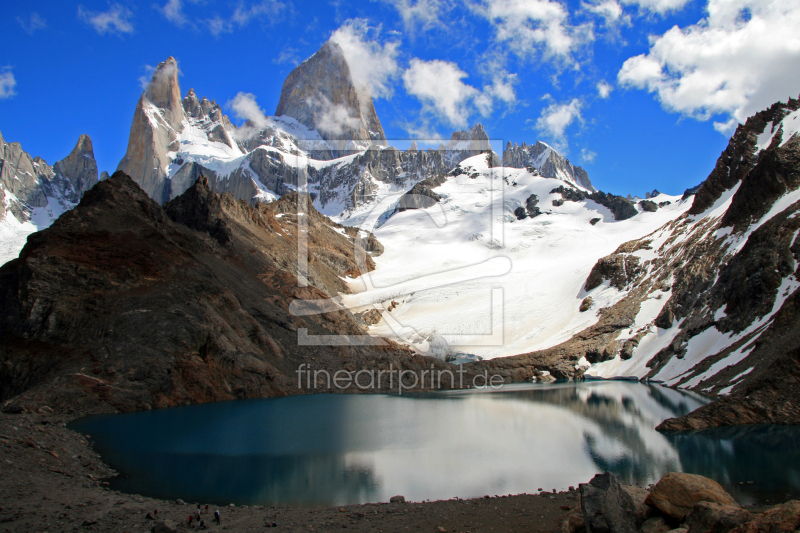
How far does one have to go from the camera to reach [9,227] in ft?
451

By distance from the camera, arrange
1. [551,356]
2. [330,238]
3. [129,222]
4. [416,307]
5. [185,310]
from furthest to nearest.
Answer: [330,238] → [416,307] → [551,356] → [129,222] → [185,310]

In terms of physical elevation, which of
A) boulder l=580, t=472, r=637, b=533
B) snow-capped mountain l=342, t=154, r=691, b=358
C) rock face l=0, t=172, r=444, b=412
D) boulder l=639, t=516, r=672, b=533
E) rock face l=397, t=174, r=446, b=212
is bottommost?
boulder l=639, t=516, r=672, b=533

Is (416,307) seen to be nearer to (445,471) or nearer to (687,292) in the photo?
(687,292)

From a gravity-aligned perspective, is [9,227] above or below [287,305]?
above

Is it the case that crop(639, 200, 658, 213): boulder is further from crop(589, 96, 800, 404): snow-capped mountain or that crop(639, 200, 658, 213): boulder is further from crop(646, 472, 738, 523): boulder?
crop(646, 472, 738, 523): boulder

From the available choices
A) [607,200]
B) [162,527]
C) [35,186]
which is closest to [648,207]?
[607,200]

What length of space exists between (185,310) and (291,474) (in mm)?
21516

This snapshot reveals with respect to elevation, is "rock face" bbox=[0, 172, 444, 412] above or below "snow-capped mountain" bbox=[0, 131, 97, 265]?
below

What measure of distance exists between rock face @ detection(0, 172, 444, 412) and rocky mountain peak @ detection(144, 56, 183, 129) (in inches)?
6500

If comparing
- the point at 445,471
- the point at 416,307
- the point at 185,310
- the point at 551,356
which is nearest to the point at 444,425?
the point at 445,471

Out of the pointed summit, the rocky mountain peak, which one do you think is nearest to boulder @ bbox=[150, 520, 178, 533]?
the pointed summit

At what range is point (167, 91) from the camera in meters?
188

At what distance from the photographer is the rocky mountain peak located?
185 metres

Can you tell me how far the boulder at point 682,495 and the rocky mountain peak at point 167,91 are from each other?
209208 millimetres
